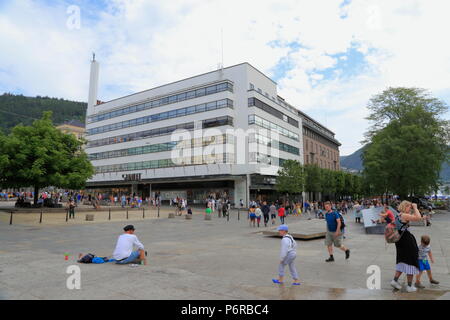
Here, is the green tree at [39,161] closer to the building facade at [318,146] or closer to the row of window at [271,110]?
the row of window at [271,110]

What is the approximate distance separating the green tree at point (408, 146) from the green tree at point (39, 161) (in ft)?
107

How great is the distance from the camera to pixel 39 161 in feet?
87.3

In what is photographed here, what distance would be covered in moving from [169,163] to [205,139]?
9037 mm

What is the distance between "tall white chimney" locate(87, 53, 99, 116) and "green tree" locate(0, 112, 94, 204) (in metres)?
44.1

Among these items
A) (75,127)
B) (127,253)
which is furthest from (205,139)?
(75,127)

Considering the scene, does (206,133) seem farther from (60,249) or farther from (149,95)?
(60,249)

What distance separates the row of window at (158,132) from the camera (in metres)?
48.4

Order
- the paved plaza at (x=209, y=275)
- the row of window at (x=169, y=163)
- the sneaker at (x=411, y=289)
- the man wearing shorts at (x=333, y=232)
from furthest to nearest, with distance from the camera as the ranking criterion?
the row of window at (x=169, y=163), the man wearing shorts at (x=333, y=232), the sneaker at (x=411, y=289), the paved plaza at (x=209, y=275)

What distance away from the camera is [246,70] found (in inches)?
1924

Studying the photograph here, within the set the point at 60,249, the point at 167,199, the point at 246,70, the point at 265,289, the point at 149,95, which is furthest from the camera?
the point at 149,95

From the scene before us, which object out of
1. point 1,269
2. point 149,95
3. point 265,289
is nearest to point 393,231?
point 265,289

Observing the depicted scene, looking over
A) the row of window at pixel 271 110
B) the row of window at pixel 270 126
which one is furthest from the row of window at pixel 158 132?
the row of window at pixel 271 110
